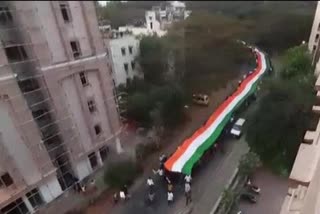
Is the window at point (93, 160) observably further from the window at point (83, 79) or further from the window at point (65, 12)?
the window at point (65, 12)

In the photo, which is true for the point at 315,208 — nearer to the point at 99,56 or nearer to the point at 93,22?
the point at 93,22

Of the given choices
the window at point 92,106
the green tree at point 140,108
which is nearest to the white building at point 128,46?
the green tree at point 140,108

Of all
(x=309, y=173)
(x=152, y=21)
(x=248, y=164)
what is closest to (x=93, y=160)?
(x=248, y=164)

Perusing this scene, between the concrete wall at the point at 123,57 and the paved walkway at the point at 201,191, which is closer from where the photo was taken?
the paved walkway at the point at 201,191

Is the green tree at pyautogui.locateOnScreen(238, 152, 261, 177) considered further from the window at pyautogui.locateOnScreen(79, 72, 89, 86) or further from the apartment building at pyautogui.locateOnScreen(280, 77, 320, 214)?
the apartment building at pyautogui.locateOnScreen(280, 77, 320, 214)

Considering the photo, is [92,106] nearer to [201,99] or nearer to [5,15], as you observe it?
[5,15]

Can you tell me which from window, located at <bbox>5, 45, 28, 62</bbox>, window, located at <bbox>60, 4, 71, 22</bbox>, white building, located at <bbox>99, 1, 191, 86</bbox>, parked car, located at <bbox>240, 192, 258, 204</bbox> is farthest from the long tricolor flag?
window, located at <bbox>60, 4, 71, 22</bbox>
